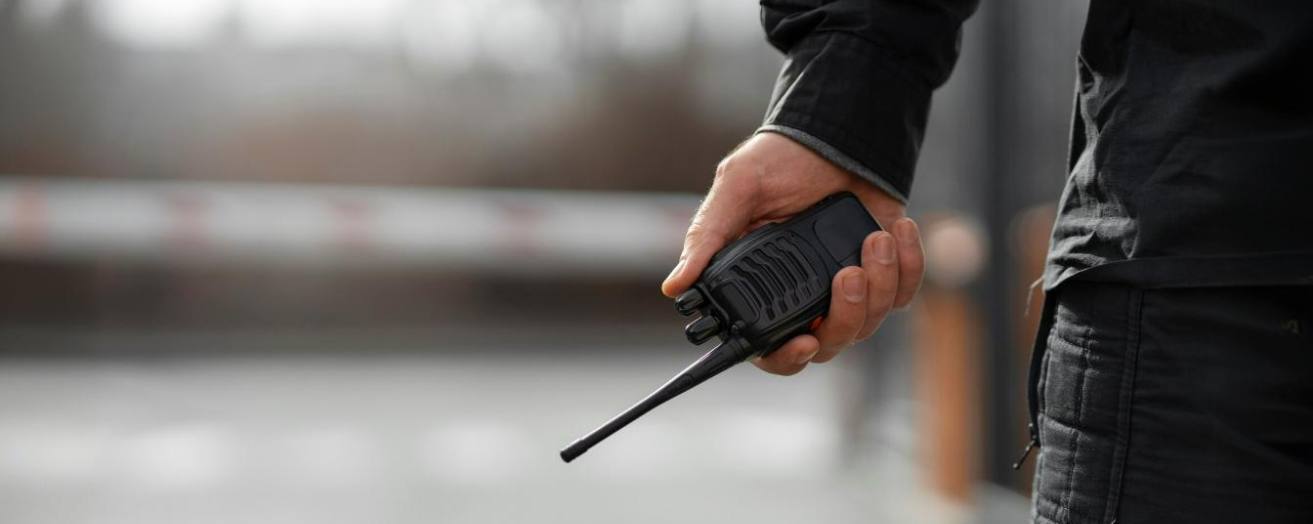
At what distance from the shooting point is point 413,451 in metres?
4.19

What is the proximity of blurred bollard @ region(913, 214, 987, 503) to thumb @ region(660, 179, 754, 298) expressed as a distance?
2.32 meters

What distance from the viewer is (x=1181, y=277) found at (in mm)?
891

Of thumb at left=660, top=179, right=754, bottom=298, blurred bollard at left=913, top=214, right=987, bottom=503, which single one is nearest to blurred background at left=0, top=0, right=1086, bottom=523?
blurred bollard at left=913, top=214, right=987, bottom=503

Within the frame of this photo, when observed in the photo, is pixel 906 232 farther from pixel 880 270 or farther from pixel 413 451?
pixel 413 451

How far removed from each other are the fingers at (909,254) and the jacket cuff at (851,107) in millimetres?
42

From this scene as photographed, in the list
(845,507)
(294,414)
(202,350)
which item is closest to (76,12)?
(202,350)

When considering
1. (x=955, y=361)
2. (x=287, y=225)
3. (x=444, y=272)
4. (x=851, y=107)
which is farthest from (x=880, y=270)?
(x=444, y=272)

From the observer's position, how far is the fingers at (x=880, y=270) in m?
1.06

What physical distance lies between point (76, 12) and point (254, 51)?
1062 mm

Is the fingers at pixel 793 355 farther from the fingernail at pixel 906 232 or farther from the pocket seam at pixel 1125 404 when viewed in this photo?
the pocket seam at pixel 1125 404

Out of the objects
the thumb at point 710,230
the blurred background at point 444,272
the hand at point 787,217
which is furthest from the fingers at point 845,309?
the blurred background at point 444,272

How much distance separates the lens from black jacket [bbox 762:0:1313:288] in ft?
2.89

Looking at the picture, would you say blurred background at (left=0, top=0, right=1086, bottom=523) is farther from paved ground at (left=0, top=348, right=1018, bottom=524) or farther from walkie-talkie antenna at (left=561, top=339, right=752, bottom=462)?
walkie-talkie antenna at (left=561, top=339, right=752, bottom=462)

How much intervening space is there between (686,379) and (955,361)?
243cm
